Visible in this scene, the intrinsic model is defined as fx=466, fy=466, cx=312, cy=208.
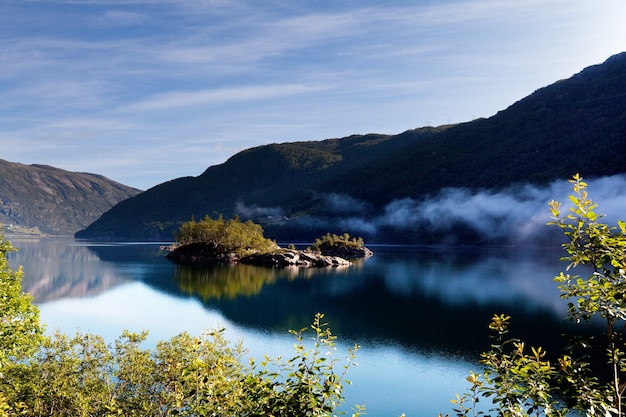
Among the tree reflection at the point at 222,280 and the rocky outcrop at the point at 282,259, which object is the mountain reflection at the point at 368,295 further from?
the rocky outcrop at the point at 282,259

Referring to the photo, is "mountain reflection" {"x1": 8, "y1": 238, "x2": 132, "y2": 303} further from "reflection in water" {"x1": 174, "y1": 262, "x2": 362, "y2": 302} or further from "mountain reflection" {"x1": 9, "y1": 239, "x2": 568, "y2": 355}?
"reflection in water" {"x1": 174, "y1": 262, "x2": 362, "y2": 302}

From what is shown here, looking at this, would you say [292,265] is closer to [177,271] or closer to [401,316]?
[177,271]

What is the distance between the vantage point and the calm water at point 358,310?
168ft

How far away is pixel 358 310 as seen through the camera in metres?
88.8

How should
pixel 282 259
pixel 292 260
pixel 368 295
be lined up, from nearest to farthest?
pixel 368 295 → pixel 292 260 → pixel 282 259

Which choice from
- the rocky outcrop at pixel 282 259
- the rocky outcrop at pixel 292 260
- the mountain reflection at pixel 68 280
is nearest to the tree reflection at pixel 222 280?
the rocky outcrop at pixel 292 260

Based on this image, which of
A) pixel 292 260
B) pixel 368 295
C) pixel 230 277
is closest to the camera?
pixel 368 295

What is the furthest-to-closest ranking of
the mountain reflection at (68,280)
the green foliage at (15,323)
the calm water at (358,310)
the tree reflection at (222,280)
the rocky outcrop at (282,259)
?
the rocky outcrop at (282,259), the mountain reflection at (68,280), the tree reflection at (222,280), the calm water at (358,310), the green foliage at (15,323)

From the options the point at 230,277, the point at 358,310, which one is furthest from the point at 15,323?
the point at 230,277

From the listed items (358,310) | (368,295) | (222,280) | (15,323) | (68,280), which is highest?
(15,323)

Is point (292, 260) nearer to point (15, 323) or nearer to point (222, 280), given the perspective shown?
point (222, 280)

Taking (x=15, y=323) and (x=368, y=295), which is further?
(x=368, y=295)

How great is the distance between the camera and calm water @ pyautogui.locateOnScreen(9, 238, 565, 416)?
168ft

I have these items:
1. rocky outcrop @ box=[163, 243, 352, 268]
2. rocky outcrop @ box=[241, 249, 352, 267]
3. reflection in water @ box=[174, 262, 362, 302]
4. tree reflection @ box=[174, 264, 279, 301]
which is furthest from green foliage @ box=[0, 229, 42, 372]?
rocky outcrop @ box=[163, 243, 352, 268]
